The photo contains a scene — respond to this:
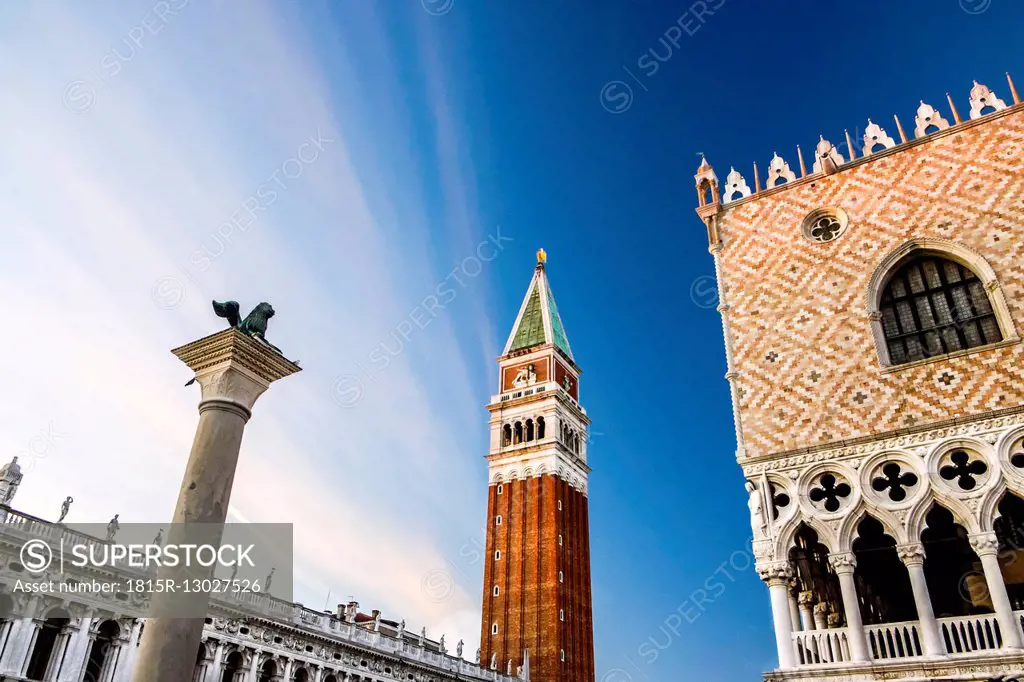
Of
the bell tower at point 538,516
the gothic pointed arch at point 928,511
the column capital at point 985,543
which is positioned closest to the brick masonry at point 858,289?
the gothic pointed arch at point 928,511

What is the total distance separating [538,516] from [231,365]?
167 ft

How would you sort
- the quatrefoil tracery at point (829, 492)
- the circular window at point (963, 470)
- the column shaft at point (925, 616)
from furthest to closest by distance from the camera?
the quatrefoil tracery at point (829, 492), the circular window at point (963, 470), the column shaft at point (925, 616)

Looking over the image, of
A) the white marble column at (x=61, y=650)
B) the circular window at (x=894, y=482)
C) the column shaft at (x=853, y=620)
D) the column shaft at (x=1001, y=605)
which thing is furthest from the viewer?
the white marble column at (x=61, y=650)

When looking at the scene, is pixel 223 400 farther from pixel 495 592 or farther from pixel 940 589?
pixel 495 592

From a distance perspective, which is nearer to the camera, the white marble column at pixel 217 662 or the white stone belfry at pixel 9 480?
the white stone belfry at pixel 9 480

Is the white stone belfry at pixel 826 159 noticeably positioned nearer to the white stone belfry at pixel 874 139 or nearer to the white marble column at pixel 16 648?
the white stone belfry at pixel 874 139

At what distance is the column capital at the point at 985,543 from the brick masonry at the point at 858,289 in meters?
2.21

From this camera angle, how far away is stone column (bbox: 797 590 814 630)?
14.6 meters

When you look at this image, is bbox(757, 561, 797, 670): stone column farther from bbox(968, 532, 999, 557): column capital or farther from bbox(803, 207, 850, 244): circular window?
bbox(803, 207, 850, 244): circular window

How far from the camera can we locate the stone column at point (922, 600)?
12.7 m

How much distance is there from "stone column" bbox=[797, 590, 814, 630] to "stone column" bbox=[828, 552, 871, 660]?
96 cm

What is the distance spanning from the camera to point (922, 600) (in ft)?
42.7

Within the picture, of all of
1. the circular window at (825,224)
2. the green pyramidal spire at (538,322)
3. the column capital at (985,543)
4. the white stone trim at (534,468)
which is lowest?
the column capital at (985,543)

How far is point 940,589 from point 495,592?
151 ft
